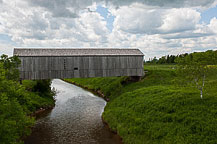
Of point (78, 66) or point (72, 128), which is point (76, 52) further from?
point (72, 128)

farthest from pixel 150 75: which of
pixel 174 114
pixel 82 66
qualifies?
pixel 174 114

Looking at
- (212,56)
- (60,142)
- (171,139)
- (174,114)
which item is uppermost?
(212,56)

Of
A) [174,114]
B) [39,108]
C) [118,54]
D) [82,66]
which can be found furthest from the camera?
[118,54]

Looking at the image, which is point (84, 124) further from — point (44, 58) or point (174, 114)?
point (44, 58)

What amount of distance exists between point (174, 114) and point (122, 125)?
5.30 meters

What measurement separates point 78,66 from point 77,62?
0.66m

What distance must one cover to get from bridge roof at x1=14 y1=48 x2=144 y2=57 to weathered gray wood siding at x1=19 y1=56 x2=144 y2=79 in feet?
1.82

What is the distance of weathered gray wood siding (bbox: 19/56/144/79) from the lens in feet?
84.4

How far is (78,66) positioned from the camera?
2755 centimetres

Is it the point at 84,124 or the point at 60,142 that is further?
the point at 84,124

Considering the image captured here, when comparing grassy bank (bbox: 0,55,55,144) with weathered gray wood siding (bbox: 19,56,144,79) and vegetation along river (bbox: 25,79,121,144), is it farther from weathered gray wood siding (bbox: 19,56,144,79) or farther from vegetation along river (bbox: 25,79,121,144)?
weathered gray wood siding (bbox: 19,56,144,79)

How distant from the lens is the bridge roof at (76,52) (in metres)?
26.5

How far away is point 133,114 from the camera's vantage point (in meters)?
18.6

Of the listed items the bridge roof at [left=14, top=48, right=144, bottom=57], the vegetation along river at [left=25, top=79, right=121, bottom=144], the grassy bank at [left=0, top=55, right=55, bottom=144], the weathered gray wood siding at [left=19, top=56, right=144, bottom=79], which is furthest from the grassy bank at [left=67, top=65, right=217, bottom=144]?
the bridge roof at [left=14, top=48, right=144, bottom=57]
